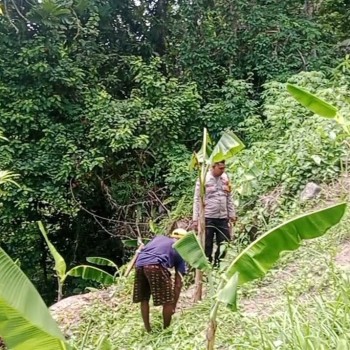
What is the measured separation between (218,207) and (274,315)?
2.50 meters

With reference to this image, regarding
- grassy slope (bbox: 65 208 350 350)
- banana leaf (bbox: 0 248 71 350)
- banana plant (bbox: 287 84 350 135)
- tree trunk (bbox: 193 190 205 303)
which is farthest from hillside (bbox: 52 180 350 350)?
banana leaf (bbox: 0 248 71 350)

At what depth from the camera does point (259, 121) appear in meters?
9.19

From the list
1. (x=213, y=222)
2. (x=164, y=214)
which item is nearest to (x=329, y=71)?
(x=164, y=214)

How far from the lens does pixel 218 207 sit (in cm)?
568

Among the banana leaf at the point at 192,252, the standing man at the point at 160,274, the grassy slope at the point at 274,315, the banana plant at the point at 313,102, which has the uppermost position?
the banana plant at the point at 313,102

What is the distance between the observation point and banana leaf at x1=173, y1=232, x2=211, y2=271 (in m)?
2.88

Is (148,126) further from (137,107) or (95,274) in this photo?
(95,274)

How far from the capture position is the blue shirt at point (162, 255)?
414cm

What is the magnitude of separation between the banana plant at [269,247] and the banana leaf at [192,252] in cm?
24

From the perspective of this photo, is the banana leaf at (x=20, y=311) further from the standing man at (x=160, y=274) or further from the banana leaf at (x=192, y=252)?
the standing man at (x=160, y=274)

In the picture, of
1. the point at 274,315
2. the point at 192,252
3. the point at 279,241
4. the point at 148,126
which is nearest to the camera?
the point at 279,241

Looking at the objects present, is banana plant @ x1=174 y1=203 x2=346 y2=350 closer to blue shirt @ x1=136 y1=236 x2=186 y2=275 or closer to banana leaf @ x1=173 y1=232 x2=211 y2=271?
banana leaf @ x1=173 y1=232 x2=211 y2=271

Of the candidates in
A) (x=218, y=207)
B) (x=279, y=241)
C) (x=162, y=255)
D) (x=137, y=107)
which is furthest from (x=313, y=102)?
(x=137, y=107)

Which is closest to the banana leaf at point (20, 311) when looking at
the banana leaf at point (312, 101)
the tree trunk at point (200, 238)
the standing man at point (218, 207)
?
the banana leaf at point (312, 101)
